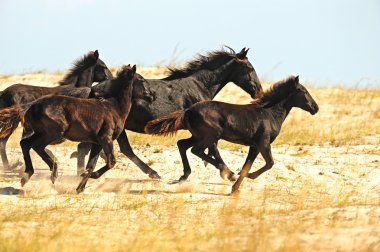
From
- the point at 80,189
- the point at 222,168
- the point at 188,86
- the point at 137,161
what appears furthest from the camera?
the point at 188,86

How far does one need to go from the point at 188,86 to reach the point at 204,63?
2.53ft

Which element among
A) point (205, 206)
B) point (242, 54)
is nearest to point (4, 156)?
point (242, 54)

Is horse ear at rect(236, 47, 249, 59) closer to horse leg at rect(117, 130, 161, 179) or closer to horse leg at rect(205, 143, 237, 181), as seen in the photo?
horse leg at rect(205, 143, 237, 181)

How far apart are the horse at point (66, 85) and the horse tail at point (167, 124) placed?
7.76ft

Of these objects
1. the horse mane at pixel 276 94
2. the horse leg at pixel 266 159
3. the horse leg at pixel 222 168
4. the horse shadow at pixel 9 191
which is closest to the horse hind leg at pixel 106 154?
the horse shadow at pixel 9 191

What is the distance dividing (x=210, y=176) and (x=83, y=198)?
321 centimetres

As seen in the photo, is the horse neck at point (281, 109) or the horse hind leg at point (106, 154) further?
the horse neck at point (281, 109)

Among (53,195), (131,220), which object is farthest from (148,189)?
(131,220)

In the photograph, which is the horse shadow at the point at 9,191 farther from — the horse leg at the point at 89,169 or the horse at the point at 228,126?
the horse at the point at 228,126

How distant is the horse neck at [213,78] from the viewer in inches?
554

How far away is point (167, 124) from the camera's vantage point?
12.0m

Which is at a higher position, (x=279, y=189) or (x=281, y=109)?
(x=281, y=109)

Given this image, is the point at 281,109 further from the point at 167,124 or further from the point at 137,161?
the point at 137,161

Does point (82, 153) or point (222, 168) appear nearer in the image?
point (222, 168)
